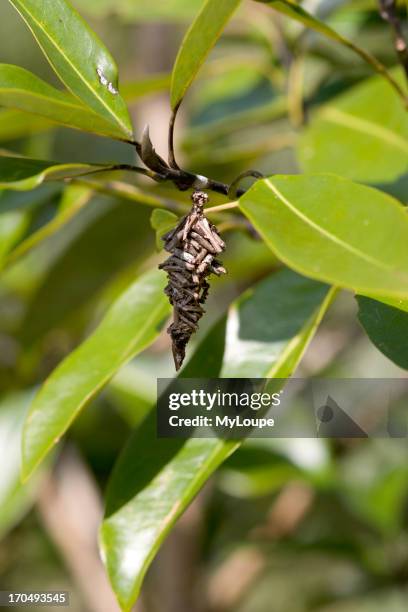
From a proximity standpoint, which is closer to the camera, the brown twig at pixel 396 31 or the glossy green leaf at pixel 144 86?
the brown twig at pixel 396 31

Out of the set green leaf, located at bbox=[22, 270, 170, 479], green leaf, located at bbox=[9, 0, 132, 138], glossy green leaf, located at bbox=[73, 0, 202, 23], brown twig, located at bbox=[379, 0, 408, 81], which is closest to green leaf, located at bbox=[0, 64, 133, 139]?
green leaf, located at bbox=[9, 0, 132, 138]

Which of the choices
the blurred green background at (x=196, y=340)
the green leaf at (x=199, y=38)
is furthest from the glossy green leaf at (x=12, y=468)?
the green leaf at (x=199, y=38)

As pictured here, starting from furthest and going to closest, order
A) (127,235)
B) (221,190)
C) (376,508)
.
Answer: (376,508) < (127,235) < (221,190)

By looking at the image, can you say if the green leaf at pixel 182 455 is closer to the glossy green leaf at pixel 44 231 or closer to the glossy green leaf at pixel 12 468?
the glossy green leaf at pixel 44 231

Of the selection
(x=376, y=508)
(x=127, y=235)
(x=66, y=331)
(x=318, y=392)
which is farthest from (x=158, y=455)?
(x=376, y=508)

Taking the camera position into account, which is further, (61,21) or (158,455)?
(158,455)

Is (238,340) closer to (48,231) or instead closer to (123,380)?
(48,231)
